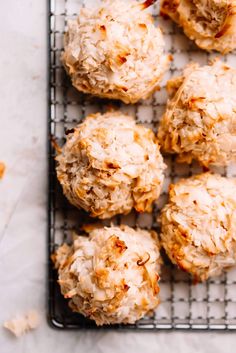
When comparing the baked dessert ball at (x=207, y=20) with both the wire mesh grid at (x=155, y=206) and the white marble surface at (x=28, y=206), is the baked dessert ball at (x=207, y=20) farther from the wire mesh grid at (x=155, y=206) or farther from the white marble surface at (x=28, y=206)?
the white marble surface at (x=28, y=206)

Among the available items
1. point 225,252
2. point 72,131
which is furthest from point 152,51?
point 225,252

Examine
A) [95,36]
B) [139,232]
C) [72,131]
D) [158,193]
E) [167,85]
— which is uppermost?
[95,36]

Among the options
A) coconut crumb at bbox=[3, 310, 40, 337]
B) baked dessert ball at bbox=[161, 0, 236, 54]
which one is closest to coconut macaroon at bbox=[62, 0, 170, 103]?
baked dessert ball at bbox=[161, 0, 236, 54]

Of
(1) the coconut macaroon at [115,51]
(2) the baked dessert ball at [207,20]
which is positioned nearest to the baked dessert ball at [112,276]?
(1) the coconut macaroon at [115,51]

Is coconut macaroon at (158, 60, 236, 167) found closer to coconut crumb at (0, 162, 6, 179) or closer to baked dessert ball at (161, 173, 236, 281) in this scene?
baked dessert ball at (161, 173, 236, 281)

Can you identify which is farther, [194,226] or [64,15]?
[64,15]

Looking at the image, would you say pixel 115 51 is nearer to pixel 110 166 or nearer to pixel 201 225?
pixel 110 166

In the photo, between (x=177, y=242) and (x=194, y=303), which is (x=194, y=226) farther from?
(x=194, y=303)
